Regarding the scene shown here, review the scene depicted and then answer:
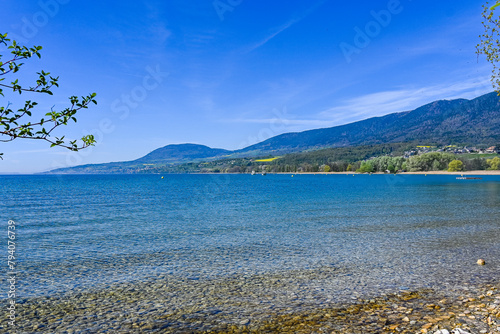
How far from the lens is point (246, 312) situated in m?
11.4

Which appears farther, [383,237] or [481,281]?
[383,237]

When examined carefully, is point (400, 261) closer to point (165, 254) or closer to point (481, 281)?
point (481, 281)

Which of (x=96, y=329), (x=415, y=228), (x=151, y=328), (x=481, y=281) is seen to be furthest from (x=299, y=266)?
(x=415, y=228)

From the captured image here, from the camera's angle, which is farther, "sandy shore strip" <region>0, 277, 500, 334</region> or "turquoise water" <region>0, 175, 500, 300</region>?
"turquoise water" <region>0, 175, 500, 300</region>

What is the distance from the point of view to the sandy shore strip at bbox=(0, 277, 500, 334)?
10.0 metres

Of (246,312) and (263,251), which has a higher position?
(246,312)

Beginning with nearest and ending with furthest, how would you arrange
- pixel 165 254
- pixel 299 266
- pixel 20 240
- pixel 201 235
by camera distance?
pixel 299 266 → pixel 165 254 → pixel 20 240 → pixel 201 235

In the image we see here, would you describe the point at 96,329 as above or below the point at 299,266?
above

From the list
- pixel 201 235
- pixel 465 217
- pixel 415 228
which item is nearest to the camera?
pixel 201 235

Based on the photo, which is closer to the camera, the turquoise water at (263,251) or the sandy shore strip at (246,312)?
the sandy shore strip at (246,312)

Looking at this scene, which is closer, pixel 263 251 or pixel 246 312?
pixel 246 312

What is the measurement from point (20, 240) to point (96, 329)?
19.8m

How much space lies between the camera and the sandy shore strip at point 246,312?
32.9 feet

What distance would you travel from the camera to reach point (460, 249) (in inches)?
818
